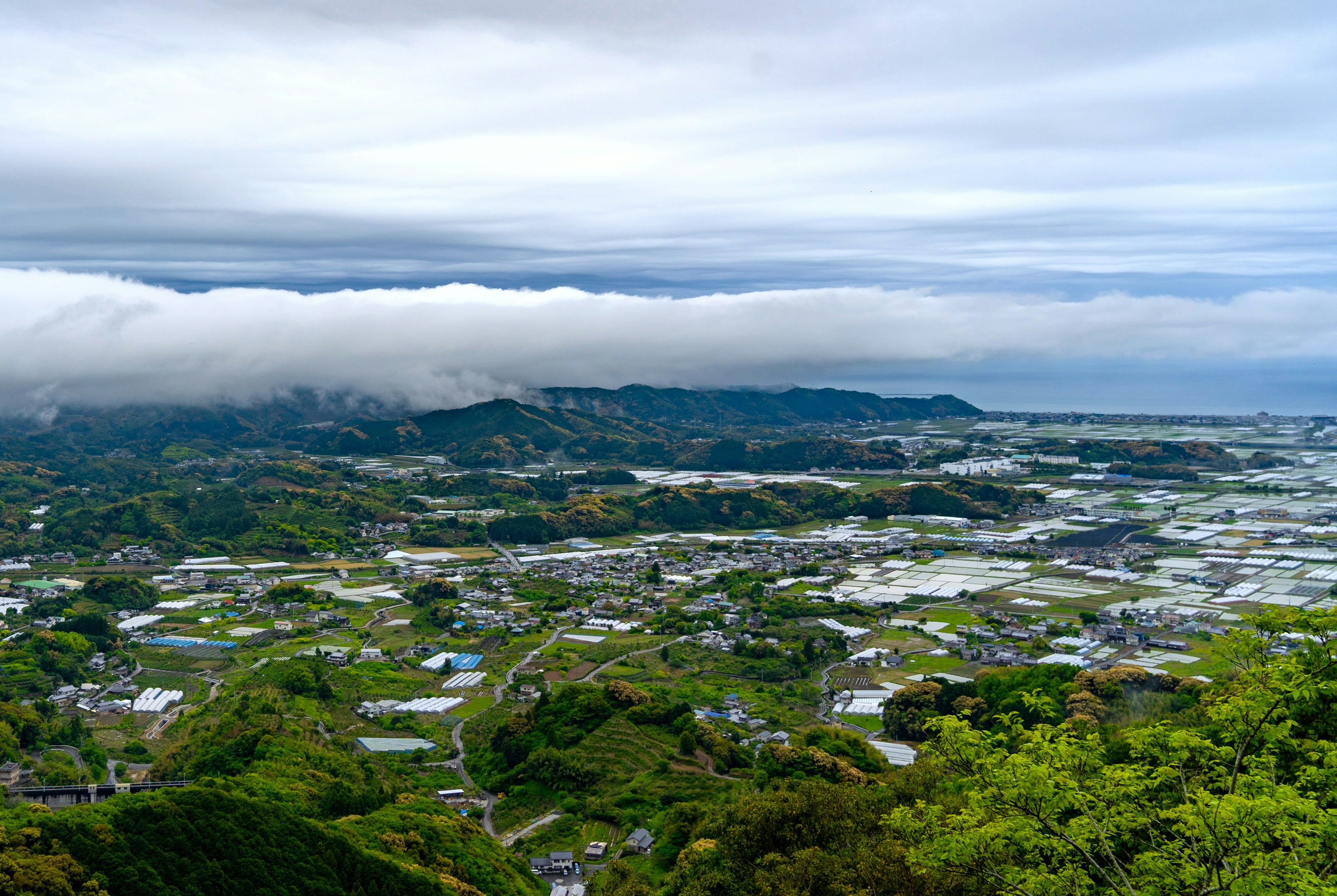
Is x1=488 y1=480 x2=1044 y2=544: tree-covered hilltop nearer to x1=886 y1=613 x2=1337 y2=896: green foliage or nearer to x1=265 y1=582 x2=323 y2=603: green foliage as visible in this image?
x1=265 y1=582 x2=323 y2=603: green foliage

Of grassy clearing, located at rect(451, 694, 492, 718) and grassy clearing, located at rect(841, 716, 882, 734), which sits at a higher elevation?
grassy clearing, located at rect(841, 716, 882, 734)

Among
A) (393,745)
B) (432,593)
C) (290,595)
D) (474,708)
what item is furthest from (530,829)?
(290,595)

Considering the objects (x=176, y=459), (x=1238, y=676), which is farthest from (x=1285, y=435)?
(x=176, y=459)

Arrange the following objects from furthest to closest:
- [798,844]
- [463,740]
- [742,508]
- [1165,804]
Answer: [742,508] < [463,740] < [798,844] < [1165,804]

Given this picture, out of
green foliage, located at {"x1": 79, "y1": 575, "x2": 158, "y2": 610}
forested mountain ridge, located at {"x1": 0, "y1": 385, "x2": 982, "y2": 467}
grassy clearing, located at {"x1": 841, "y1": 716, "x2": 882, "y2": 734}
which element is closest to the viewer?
grassy clearing, located at {"x1": 841, "y1": 716, "x2": 882, "y2": 734}

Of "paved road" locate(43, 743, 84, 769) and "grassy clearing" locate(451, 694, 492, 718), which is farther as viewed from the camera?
"grassy clearing" locate(451, 694, 492, 718)

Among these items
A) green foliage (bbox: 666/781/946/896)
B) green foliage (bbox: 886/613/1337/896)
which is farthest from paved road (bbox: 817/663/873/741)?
green foliage (bbox: 886/613/1337/896)

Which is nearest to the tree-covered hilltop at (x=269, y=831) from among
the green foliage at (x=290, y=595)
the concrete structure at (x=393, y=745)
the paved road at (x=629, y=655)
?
the concrete structure at (x=393, y=745)

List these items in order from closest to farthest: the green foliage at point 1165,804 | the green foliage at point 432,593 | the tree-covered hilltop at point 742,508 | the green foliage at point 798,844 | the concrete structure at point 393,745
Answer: the green foliage at point 1165,804 < the green foliage at point 798,844 < the concrete structure at point 393,745 < the green foliage at point 432,593 < the tree-covered hilltop at point 742,508

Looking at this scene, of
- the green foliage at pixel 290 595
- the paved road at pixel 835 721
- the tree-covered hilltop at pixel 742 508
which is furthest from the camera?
the tree-covered hilltop at pixel 742 508

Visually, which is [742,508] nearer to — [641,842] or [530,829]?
[530,829]

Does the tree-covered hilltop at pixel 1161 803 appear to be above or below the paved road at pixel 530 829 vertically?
above

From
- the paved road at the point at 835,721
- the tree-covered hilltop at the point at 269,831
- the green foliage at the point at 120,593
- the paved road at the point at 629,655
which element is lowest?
the green foliage at the point at 120,593

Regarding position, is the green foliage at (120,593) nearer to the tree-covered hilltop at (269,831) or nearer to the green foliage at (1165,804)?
the tree-covered hilltop at (269,831)
